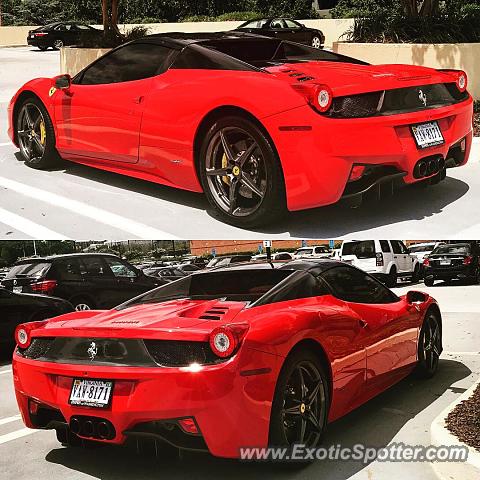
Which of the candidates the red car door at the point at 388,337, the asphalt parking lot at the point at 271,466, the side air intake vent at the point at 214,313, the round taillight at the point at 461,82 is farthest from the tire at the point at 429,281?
the side air intake vent at the point at 214,313

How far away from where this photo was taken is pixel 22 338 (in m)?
4.66

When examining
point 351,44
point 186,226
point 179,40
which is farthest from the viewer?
point 351,44

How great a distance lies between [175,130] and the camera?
5.55 metres

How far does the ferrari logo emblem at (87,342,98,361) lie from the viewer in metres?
4.27

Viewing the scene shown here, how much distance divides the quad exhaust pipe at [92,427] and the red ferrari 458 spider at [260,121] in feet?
5.56

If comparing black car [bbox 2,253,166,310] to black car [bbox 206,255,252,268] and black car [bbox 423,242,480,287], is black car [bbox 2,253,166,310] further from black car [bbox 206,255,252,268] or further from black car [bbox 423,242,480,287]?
black car [bbox 423,242,480,287]

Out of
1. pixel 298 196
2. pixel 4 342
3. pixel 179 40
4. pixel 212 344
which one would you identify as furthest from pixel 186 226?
pixel 4 342

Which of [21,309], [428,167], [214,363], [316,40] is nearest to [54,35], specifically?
[316,40]

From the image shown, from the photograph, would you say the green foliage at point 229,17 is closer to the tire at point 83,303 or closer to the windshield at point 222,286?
the tire at point 83,303

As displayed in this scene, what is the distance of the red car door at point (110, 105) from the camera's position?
5949 mm

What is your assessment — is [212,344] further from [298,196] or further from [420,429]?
[420,429]

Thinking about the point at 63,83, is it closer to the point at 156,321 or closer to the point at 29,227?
the point at 29,227

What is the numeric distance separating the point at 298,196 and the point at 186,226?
0.99 meters

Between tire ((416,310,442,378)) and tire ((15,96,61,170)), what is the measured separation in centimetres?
327
